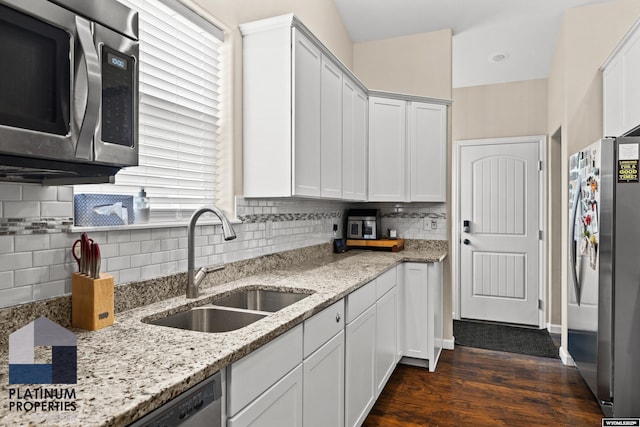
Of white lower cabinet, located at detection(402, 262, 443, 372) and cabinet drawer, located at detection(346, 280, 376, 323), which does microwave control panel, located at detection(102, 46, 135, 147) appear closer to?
cabinet drawer, located at detection(346, 280, 376, 323)

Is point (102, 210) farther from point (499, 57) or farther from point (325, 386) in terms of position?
point (499, 57)

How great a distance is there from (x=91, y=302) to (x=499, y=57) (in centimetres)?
437

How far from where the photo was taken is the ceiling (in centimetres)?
346

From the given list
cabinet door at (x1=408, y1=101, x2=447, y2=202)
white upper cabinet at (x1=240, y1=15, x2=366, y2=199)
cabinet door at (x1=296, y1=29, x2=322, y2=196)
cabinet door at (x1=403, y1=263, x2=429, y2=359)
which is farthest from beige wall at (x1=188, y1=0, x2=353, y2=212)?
cabinet door at (x1=408, y1=101, x2=447, y2=202)

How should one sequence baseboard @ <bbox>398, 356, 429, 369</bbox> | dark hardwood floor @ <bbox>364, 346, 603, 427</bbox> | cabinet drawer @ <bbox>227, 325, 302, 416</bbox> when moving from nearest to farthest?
cabinet drawer @ <bbox>227, 325, 302, 416</bbox>, dark hardwood floor @ <bbox>364, 346, 603, 427</bbox>, baseboard @ <bbox>398, 356, 429, 369</bbox>

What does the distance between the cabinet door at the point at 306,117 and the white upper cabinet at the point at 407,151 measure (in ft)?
3.96

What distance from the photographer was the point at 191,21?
2012 millimetres

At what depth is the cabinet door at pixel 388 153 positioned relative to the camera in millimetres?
3672

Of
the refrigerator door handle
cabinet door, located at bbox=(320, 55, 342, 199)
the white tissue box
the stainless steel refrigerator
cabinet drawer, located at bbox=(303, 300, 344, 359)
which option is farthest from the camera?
the refrigerator door handle

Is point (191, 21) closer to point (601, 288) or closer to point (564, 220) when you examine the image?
point (601, 288)

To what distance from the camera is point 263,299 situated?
207 centimetres

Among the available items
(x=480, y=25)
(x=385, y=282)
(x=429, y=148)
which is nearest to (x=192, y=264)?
(x=385, y=282)

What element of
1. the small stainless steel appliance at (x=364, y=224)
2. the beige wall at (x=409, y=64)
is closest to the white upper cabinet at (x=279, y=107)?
the small stainless steel appliance at (x=364, y=224)

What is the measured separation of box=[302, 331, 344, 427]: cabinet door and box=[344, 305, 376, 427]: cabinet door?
90mm
